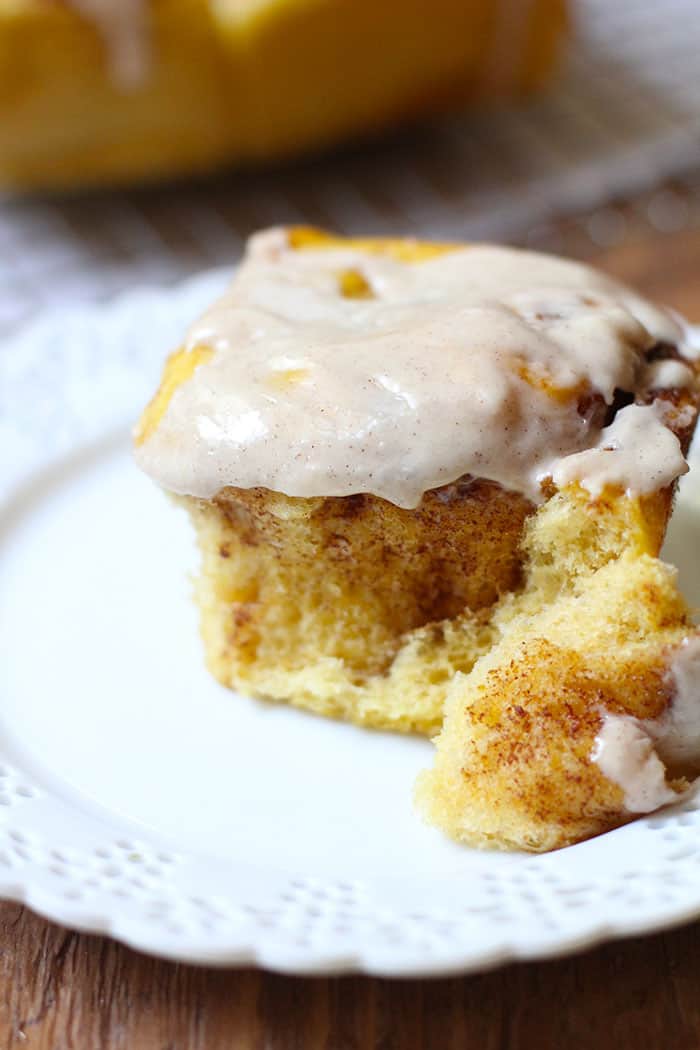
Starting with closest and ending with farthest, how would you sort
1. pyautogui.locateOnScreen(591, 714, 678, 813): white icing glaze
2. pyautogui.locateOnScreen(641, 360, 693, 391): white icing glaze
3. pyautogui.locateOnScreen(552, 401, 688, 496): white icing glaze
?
pyautogui.locateOnScreen(591, 714, 678, 813): white icing glaze < pyautogui.locateOnScreen(552, 401, 688, 496): white icing glaze < pyautogui.locateOnScreen(641, 360, 693, 391): white icing glaze

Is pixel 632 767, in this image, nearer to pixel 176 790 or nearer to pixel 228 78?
pixel 176 790

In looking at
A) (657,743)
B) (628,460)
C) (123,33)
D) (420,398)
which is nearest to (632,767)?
(657,743)

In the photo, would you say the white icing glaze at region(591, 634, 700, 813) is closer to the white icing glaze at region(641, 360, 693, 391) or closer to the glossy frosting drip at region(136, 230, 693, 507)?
the glossy frosting drip at region(136, 230, 693, 507)

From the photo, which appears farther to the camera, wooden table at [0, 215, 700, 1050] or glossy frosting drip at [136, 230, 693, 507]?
glossy frosting drip at [136, 230, 693, 507]

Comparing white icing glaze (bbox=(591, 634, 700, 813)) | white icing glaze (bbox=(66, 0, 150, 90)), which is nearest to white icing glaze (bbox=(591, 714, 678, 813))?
white icing glaze (bbox=(591, 634, 700, 813))

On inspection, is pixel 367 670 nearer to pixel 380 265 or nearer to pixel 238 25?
pixel 380 265

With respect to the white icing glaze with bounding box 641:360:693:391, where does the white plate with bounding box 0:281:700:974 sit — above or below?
below

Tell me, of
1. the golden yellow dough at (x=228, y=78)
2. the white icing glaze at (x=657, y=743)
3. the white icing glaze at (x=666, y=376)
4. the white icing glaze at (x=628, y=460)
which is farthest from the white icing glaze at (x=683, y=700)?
the golden yellow dough at (x=228, y=78)
